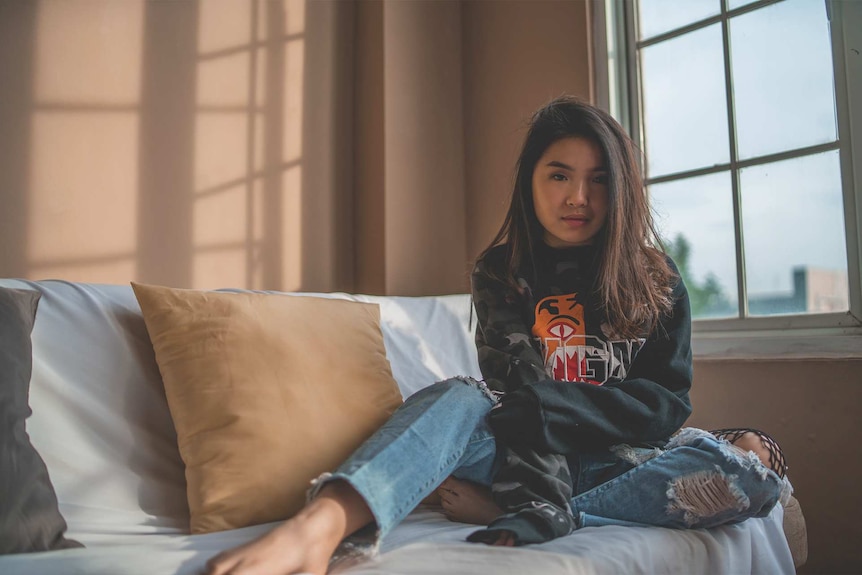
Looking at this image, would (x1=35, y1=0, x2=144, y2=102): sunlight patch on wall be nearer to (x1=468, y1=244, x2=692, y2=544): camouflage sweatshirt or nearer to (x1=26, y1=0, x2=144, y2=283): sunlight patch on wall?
(x1=26, y1=0, x2=144, y2=283): sunlight patch on wall

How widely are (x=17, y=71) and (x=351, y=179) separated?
967 millimetres

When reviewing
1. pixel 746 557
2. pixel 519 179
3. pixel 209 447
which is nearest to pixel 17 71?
pixel 209 447

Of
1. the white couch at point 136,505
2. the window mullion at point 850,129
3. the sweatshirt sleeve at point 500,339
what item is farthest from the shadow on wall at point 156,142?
the window mullion at point 850,129

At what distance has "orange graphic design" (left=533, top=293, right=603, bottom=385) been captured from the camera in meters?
1.33

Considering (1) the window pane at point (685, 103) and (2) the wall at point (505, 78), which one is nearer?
(1) the window pane at point (685, 103)

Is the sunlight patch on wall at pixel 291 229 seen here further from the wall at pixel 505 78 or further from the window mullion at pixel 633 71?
the window mullion at pixel 633 71

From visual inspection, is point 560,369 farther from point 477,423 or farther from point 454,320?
point 454,320

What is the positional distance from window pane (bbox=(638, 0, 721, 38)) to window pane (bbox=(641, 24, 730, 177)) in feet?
0.14

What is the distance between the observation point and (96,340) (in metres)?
1.21

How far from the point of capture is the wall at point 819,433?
60.0 inches

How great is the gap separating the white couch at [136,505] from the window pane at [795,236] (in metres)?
0.69

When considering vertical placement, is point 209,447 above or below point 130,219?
below

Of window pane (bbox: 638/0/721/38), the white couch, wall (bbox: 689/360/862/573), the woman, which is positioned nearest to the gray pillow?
the white couch

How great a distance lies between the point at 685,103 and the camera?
1.98m
